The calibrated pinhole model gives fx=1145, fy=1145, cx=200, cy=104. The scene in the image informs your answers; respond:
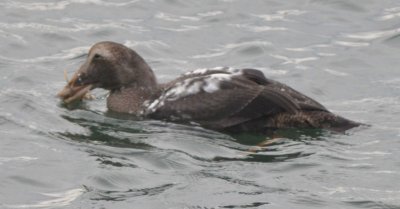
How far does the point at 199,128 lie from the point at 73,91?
70.4 inches

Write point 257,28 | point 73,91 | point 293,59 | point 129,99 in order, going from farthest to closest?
point 257,28, point 293,59, point 73,91, point 129,99

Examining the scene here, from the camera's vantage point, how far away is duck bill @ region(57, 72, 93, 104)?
13078 millimetres

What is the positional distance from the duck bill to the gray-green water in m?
0.17

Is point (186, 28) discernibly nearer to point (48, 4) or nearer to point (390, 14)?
point (48, 4)

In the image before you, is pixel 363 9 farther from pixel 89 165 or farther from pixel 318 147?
pixel 89 165

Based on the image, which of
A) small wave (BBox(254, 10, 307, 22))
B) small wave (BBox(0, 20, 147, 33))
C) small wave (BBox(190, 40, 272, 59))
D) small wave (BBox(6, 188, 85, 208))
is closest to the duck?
small wave (BBox(6, 188, 85, 208))

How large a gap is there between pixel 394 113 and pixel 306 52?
292 cm

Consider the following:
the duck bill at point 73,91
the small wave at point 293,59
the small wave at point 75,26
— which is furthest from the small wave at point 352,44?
the duck bill at point 73,91

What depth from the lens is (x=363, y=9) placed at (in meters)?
A: 17.6

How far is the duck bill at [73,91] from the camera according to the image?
13.1 m

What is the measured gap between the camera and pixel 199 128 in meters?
12.1

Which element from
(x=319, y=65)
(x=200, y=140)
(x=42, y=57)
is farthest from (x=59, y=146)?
(x=319, y=65)

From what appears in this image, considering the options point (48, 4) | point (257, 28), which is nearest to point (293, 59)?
point (257, 28)

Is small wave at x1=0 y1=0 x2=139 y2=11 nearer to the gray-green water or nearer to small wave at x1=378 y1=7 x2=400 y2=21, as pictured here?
the gray-green water
